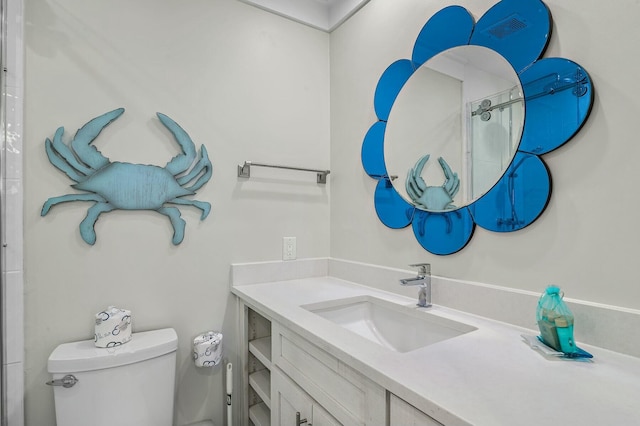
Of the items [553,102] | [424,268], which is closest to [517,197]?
[553,102]

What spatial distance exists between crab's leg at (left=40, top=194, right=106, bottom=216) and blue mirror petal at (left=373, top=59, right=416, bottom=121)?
1.33 metres

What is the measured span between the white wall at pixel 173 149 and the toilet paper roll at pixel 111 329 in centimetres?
12

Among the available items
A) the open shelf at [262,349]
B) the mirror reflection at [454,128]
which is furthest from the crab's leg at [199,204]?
the mirror reflection at [454,128]

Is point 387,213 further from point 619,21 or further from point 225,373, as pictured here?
point 225,373

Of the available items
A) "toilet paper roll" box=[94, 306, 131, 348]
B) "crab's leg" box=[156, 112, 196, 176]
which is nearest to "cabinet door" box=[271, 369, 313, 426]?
"toilet paper roll" box=[94, 306, 131, 348]

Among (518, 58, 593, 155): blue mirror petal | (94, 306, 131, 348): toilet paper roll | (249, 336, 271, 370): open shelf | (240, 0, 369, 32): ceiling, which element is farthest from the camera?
(240, 0, 369, 32): ceiling

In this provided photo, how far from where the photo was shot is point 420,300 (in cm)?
126

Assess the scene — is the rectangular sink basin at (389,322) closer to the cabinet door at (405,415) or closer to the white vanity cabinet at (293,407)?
the white vanity cabinet at (293,407)

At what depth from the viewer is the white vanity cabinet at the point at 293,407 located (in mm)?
950

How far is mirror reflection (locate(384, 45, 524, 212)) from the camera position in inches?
42.8

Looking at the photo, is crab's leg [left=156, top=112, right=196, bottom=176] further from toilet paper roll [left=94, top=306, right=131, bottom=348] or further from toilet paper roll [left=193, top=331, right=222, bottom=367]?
toilet paper roll [left=193, top=331, right=222, bottom=367]

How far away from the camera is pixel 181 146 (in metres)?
1.49

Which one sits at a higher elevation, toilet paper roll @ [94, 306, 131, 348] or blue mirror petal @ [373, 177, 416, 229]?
blue mirror petal @ [373, 177, 416, 229]

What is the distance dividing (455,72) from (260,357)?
144 cm
